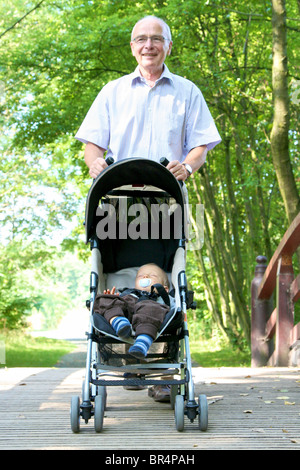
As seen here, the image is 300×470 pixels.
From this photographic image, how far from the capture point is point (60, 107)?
14.9 meters

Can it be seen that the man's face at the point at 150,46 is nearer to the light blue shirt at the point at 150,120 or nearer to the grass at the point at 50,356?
the light blue shirt at the point at 150,120

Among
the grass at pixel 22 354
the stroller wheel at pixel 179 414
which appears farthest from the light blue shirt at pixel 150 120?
Result: the grass at pixel 22 354

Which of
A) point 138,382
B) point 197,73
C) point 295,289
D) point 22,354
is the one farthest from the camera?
point 22,354

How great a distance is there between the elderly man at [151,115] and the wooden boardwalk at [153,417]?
1.57m

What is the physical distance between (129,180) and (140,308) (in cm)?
93

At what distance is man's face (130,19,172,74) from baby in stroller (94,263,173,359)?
53.5 inches

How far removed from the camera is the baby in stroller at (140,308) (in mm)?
3803

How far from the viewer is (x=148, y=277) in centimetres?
437

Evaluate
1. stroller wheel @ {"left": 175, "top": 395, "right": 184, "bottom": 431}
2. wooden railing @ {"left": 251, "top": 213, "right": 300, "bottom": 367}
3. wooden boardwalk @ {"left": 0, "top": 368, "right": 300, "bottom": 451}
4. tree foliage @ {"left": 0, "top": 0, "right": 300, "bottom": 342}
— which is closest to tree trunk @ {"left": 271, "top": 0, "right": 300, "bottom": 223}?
wooden railing @ {"left": 251, "top": 213, "right": 300, "bottom": 367}

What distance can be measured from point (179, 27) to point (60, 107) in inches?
130

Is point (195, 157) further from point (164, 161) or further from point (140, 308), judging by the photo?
point (140, 308)

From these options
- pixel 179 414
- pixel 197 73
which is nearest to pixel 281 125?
pixel 179 414
